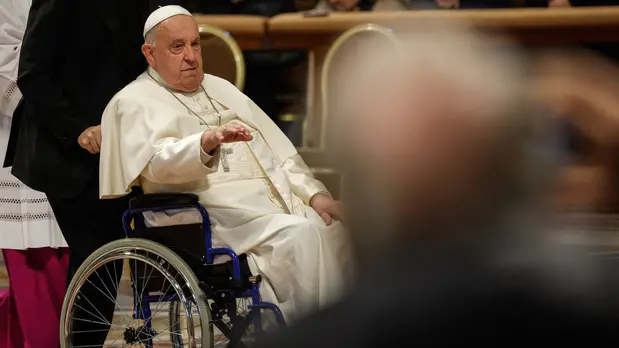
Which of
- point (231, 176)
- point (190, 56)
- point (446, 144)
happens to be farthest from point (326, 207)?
point (446, 144)

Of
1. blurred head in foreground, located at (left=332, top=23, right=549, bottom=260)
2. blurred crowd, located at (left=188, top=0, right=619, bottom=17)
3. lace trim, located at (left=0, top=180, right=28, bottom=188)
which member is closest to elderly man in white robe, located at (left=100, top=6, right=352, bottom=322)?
blurred crowd, located at (left=188, top=0, right=619, bottom=17)

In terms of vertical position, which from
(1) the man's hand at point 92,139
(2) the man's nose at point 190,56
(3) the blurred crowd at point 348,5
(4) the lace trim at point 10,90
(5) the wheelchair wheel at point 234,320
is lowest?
(5) the wheelchair wheel at point 234,320

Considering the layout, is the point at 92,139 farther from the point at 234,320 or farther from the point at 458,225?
the point at 458,225

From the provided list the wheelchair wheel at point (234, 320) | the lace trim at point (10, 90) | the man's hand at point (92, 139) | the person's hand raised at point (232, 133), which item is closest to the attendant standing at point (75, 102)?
the man's hand at point (92, 139)

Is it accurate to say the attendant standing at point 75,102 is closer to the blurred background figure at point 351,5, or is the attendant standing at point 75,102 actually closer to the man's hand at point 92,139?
the man's hand at point 92,139

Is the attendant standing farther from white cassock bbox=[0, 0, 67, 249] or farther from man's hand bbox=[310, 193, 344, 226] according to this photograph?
man's hand bbox=[310, 193, 344, 226]

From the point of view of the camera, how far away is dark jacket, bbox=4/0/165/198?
297 cm

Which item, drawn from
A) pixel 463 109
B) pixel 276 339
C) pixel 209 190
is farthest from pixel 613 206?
pixel 209 190

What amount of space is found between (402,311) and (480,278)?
83 millimetres

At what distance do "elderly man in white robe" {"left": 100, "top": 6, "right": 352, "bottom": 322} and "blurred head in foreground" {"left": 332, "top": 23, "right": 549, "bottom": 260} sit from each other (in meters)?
1.58

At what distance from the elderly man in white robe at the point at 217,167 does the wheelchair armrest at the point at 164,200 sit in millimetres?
62

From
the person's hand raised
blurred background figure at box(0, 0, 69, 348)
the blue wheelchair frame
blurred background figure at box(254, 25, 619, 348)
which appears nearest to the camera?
blurred background figure at box(254, 25, 619, 348)

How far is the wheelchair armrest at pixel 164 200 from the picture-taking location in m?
2.67

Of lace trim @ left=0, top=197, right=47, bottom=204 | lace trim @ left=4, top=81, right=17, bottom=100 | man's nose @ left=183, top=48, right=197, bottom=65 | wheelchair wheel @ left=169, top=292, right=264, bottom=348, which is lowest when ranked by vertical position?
wheelchair wheel @ left=169, top=292, right=264, bottom=348
